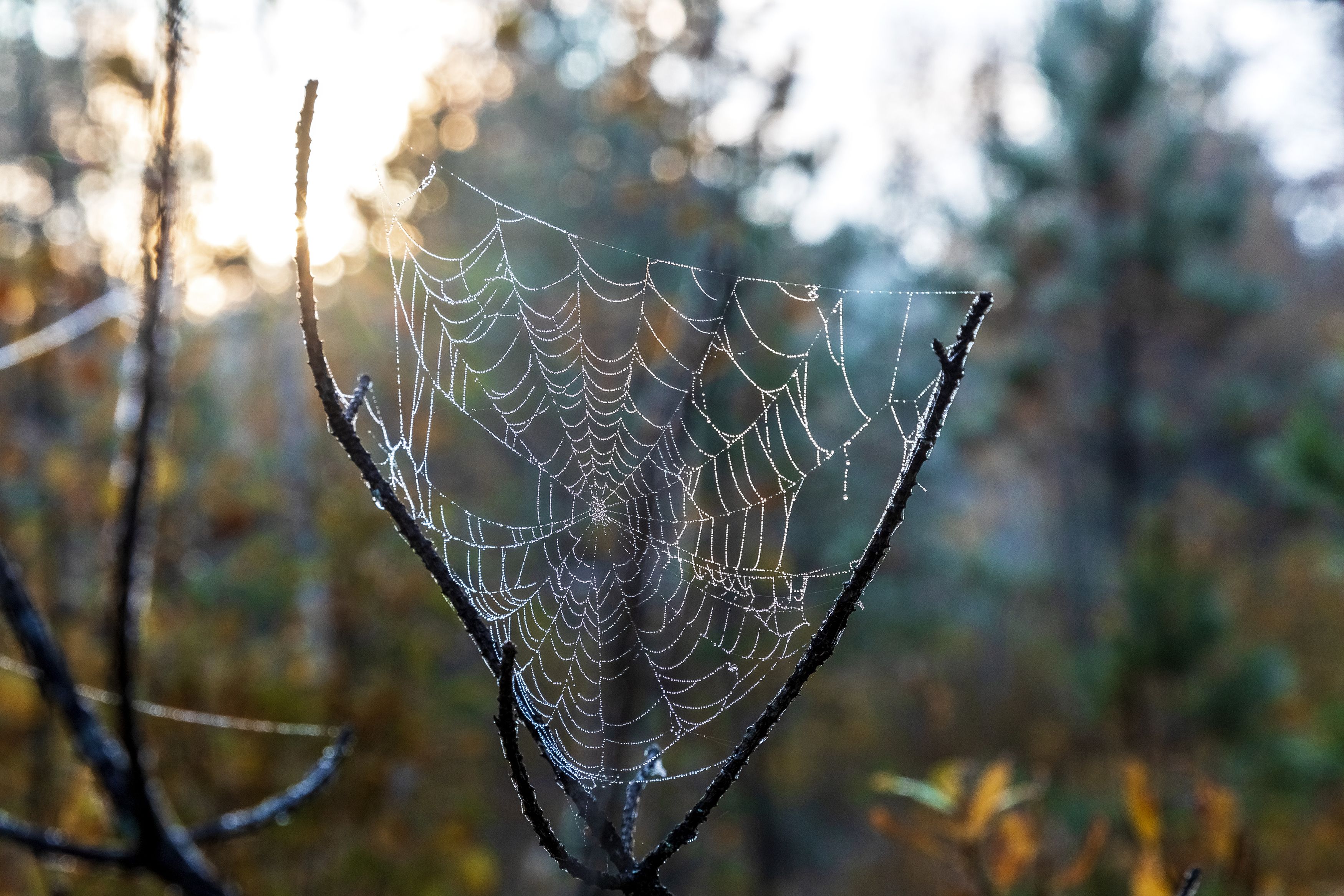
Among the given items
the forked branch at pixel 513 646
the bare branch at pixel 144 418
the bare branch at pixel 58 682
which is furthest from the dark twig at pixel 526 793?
the bare branch at pixel 58 682

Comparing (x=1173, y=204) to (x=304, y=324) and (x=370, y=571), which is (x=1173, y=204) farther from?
(x=304, y=324)

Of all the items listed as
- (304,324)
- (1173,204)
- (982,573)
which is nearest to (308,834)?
(304,324)

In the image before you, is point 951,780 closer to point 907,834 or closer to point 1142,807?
point 907,834

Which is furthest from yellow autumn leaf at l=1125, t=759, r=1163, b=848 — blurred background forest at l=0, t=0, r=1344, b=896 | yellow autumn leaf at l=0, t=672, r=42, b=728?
yellow autumn leaf at l=0, t=672, r=42, b=728

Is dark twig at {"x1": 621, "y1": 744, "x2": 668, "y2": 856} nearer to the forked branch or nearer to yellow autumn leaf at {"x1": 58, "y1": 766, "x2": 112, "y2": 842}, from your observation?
the forked branch

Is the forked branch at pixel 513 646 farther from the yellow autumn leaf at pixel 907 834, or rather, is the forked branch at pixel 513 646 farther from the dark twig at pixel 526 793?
the yellow autumn leaf at pixel 907 834

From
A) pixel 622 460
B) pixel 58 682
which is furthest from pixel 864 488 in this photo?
pixel 58 682
